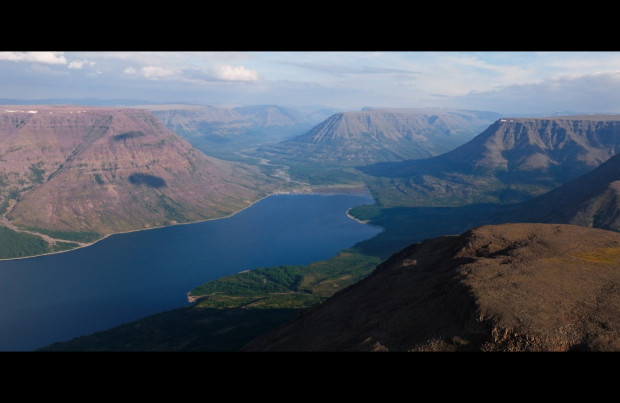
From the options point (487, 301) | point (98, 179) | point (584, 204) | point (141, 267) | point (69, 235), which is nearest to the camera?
point (487, 301)

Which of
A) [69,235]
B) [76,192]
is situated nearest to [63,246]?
[69,235]

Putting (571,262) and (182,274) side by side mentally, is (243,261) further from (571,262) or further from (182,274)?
(571,262)

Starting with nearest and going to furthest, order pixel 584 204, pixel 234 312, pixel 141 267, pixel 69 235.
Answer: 1. pixel 234 312
2. pixel 584 204
3. pixel 141 267
4. pixel 69 235

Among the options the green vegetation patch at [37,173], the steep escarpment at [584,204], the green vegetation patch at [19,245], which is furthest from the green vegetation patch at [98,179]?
the steep escarpment at [584,204]

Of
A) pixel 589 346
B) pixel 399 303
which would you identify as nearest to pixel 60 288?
pixel 399 303

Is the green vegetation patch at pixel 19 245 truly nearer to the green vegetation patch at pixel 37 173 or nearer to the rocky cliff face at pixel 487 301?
the green vegetation patch at pixel 37 173

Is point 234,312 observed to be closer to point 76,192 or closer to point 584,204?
point 584,204

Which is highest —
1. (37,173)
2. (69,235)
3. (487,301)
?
(37,173)
